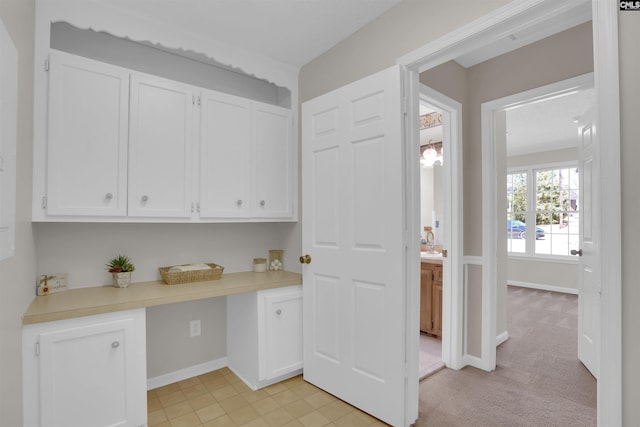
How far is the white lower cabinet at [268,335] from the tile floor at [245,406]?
0.33 feet

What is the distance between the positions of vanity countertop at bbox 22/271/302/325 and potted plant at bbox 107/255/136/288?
1.9 inches

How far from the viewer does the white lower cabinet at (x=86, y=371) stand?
4.99 feet

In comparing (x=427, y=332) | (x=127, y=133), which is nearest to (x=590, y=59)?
(x=427, y=332)

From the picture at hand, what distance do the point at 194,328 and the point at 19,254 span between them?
4.48ft

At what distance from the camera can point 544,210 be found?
6016 mm

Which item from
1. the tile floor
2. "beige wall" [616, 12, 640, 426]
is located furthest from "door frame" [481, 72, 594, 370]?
"beige wall" [616, 12, 640, 426]

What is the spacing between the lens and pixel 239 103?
A: 2453mm

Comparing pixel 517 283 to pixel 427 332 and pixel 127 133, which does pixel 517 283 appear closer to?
pixel 427 332

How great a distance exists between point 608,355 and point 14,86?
2.57 m

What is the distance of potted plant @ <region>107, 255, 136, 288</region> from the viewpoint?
212 cm

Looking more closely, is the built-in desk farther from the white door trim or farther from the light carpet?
the white door trim

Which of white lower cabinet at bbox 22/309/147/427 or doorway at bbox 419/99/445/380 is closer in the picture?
white lower cabinet at bbox 22/309/147/427

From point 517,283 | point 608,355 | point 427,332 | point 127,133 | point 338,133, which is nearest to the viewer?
point 608,355

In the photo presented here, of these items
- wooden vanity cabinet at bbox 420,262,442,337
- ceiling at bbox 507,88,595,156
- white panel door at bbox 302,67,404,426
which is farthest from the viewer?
ceiling at bbox 507,88,595,156
